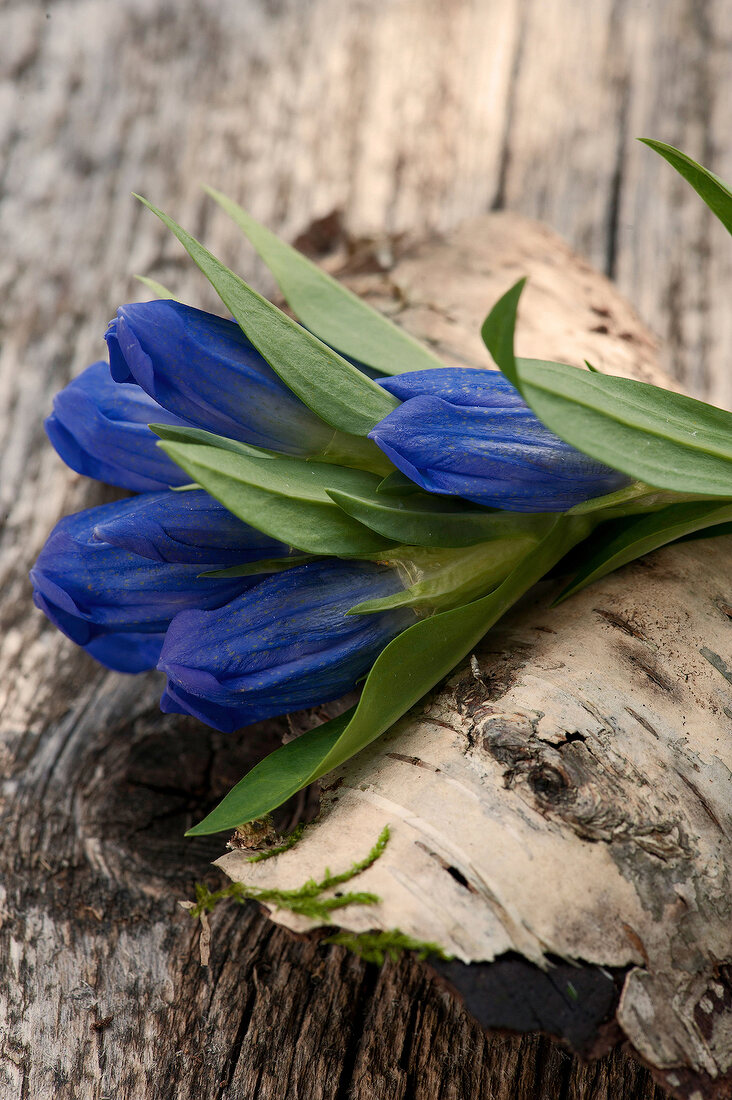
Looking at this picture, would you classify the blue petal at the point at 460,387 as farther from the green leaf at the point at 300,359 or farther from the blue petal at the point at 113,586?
the blue petal at the point at 113,586

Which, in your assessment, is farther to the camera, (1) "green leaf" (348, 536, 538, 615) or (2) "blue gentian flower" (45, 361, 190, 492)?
(2) "blue gentian flower" (45, 361, 190, 492)

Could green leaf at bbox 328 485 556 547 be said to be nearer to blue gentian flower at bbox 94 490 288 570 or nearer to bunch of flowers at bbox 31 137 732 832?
bunch of flowers at bbox 31 137 732 832

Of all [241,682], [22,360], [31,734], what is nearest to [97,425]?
[241,682]

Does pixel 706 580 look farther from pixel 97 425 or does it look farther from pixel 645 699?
pixel 97 425

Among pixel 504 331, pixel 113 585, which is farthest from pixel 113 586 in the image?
pixel 504 331

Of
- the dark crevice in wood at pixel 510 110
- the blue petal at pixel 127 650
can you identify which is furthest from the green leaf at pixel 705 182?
the dark crevice in wood at pixel 510 110

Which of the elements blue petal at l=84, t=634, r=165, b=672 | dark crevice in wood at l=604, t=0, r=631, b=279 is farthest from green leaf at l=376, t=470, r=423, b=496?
dark crevice in wood at l=604, t=0, r=631, b=279

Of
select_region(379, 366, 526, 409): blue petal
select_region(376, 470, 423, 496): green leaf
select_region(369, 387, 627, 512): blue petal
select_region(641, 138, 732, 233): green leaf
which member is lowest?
select_region(376, 470, 423, 496): green leaf

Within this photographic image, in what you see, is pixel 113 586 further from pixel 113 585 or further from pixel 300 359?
pixel 300 359
